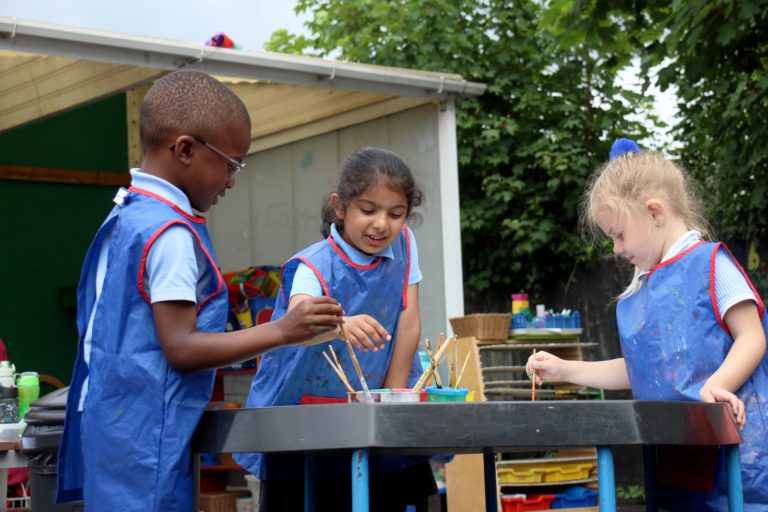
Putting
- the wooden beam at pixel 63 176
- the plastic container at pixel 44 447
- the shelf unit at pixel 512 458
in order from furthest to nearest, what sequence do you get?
the wooden beam at pixel 63 176 < the shelf unit at pixel 512 458 < the plastic container at pixel 44 447

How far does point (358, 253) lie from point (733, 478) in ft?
3.83

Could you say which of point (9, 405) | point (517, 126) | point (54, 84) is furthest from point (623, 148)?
point (517, 126)

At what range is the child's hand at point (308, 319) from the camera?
175cm

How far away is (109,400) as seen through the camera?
5.85ft

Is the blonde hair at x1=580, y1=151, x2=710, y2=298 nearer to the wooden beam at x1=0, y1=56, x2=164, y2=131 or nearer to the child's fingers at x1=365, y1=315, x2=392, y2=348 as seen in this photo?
the child's fingers at x1=365, y1=315, x2=392, y2=348

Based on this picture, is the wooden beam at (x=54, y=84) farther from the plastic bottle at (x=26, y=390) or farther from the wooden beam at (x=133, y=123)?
the plastic bottle at (x=26, y=390)

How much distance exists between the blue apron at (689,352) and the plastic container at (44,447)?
2062mm

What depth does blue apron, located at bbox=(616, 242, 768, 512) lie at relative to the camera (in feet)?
7.05

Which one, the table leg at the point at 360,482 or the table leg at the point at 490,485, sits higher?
the table leg at the point at 360,482

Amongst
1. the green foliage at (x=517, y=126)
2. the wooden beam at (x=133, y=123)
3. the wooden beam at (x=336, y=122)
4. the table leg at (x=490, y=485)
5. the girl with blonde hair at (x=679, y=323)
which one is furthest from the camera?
the green foliage at (x=517, y=126)

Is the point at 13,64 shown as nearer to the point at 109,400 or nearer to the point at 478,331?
the point at 478,331

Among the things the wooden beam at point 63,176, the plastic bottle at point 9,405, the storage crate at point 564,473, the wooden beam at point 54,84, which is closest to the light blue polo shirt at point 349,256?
the plastic bottle at point 9,405

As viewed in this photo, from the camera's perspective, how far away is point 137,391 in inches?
69.9

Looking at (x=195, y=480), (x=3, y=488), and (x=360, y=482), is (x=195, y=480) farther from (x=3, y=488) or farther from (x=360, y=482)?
(x=3, y=488)
